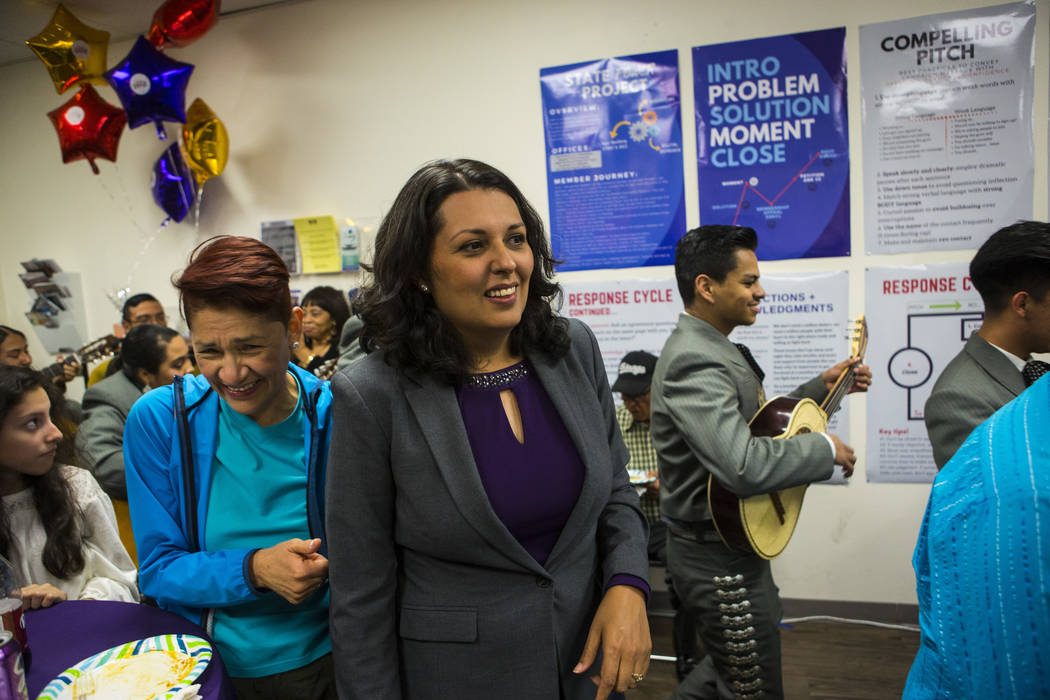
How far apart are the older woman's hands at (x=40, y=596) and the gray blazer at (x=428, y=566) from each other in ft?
2.58

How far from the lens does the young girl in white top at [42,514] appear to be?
1.56 metres

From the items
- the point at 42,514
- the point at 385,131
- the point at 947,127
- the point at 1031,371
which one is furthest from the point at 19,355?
the point at 947,127

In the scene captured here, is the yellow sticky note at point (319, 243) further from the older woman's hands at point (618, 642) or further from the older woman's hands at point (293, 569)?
the older woman's hands at point (618, 642)

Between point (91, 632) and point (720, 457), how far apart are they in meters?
1.49

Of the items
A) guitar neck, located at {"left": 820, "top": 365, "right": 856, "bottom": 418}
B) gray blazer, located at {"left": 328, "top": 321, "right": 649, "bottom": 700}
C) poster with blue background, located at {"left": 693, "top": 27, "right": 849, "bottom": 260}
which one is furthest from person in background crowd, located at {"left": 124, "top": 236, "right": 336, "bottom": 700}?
poster with blue background, located at {"left": 693, "top": 27, "right": 849, "bottom": 260}

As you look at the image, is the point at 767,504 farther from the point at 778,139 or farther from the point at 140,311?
the point at 140,311

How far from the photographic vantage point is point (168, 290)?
13.6 feet

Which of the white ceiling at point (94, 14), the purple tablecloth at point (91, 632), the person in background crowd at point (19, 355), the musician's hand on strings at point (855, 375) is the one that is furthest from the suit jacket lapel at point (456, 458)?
the white ceiling at point (94, 14)

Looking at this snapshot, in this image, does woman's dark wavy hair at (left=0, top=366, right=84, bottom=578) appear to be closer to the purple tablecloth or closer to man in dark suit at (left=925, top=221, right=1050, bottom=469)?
the purple tablecloth

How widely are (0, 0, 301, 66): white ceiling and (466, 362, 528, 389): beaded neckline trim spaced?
3.44 meters

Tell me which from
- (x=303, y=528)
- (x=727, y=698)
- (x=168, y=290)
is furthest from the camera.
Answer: (x=168, y=290)

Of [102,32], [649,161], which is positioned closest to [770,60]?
[649,161]

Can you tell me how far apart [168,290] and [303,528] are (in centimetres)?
350

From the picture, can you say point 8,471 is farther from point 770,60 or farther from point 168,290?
point 770,60
